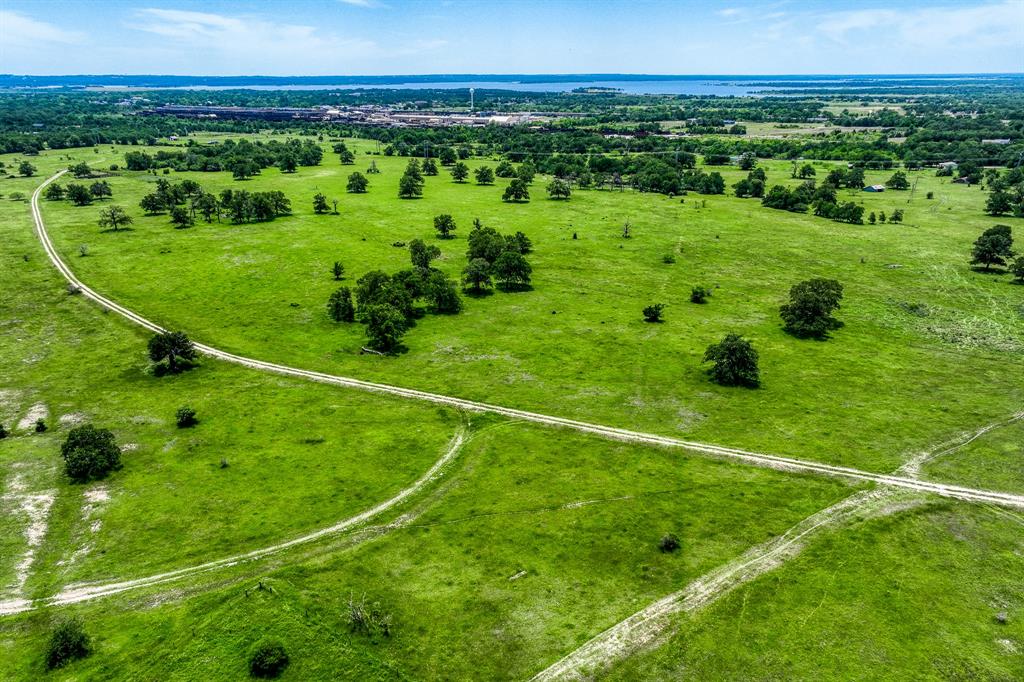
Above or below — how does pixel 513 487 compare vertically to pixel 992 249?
below

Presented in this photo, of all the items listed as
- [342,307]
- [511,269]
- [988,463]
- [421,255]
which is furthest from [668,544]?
[421,255]

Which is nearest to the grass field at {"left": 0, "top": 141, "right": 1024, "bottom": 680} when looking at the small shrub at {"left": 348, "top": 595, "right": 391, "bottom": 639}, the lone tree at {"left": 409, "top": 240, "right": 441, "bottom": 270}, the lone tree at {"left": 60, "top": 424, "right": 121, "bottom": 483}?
the small shrub at {"left": 348, "top": 595, "right": 391, "bottom": 639}

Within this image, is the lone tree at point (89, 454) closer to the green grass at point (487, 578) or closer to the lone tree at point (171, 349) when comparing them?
the green grass at point (487, 578)

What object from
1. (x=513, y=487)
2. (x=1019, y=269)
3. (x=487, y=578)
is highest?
(x=1019, y=269)

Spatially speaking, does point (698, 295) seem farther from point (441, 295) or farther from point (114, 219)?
point (114, 219)

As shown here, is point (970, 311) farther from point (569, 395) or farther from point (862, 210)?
point (569, 395)

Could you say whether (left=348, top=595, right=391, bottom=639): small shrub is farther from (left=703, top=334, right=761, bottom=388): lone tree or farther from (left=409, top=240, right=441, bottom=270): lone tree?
(left=409, top=240, right=441, bottom=270): lone tree

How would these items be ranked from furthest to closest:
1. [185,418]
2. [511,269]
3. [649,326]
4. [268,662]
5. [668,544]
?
[511,269], [649,326], [185,418], [668,544], [268,662]

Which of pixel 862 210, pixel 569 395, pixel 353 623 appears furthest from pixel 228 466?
pixel 862 210
